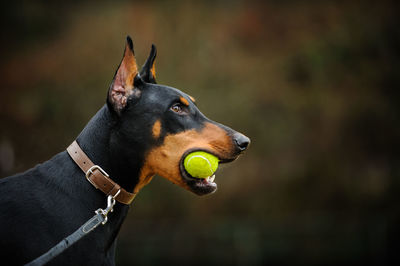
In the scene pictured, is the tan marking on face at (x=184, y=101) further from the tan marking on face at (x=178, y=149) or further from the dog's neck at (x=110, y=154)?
the dog's neck at (x=110, y=154)

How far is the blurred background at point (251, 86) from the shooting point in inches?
527

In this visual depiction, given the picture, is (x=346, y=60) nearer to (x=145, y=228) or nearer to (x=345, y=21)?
(x=345, y=21)

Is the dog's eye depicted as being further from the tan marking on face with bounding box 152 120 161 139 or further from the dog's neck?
the dog's neck

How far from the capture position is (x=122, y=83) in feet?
10.6

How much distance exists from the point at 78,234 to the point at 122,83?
1283 millimetres

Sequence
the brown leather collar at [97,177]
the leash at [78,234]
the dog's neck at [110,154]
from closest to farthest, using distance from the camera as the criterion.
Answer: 1. the leash at [78,234]
2. the brown leather collar at [97,177]
3. the dog's neck at [110,154]

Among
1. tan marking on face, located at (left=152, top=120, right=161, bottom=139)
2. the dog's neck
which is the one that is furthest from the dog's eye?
the dog's neck

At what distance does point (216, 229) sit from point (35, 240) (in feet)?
29.0

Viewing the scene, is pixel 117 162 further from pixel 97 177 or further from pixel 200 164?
pixel 200 164

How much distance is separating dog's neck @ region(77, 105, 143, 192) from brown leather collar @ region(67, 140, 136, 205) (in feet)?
0.19

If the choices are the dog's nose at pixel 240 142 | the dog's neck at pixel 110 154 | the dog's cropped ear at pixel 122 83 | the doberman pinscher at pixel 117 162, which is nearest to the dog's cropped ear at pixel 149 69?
the doberman pinscher at pixel 117 162

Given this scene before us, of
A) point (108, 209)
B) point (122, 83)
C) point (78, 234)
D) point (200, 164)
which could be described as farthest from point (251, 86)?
point (78, 234)

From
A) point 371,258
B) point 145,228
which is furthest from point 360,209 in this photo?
point 145,228

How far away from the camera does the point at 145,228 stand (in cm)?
1122
